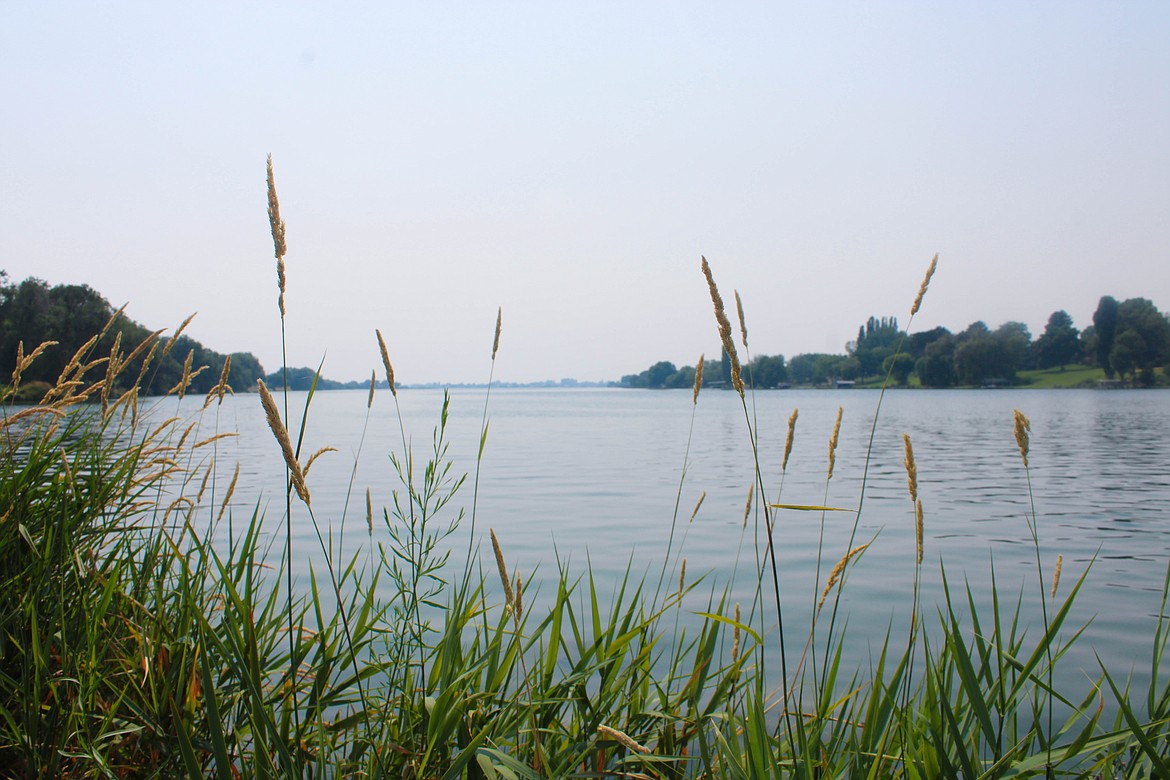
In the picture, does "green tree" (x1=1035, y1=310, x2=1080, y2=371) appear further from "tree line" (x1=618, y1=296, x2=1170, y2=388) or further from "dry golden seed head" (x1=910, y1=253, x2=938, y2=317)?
"dry golden seed head" (x1=910, y1=253, x2=938, y2=317)

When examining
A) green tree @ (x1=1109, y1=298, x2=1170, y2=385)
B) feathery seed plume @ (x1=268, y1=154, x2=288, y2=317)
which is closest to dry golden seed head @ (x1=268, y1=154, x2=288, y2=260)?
feathery seed plume @ (x1=268, y1=154, x2=288, y2=317)

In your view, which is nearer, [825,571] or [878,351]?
[825,571]

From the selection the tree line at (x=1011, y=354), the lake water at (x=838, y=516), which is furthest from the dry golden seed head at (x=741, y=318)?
the tree line at (x=1011, y=354)

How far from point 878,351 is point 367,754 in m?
142

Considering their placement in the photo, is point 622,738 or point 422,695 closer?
point 622,738

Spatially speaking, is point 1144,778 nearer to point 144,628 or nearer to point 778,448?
point 144,628

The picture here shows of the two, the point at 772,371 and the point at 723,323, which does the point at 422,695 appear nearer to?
the point at 723,323

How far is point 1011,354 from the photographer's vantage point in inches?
4924

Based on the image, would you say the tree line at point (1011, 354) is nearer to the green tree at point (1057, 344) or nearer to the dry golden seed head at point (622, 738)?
the green tree at point (1057, 344)

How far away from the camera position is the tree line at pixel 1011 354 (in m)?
110

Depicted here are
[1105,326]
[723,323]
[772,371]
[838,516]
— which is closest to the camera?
[723,323]

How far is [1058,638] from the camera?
6523mm

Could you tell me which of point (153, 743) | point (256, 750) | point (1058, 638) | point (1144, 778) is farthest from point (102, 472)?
point (1058, 638)

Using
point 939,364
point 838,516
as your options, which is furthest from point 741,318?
point 939,364
